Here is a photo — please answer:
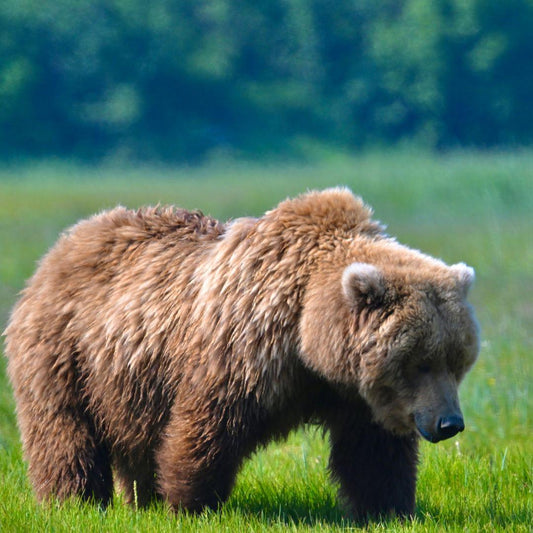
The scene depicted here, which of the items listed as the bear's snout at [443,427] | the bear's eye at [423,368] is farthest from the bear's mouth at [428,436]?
the bear's eye at [423,368]

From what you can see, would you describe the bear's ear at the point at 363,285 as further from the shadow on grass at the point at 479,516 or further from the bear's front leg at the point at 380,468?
the shadow on grass at the point at 479,516

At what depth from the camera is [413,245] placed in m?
A: 18.3

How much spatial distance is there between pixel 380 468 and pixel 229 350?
920 mm

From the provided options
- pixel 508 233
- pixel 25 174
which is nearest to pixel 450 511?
pixel 508 233

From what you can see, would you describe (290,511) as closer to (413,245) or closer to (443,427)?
(443,427)

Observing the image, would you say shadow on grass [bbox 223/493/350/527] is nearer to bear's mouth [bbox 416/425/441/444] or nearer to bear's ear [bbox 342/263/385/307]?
bear's mouth [bbox 416/425/441/444]

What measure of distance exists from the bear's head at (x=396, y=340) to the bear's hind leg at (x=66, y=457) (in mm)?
1405

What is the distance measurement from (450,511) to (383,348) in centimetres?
122

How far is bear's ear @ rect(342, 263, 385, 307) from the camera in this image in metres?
4.57

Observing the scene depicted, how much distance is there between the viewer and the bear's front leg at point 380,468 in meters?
5.09

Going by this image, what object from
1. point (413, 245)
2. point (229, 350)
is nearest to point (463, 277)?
point (229, 350)

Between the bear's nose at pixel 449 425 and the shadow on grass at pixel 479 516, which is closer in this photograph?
the bear's nose at pixel 449 425

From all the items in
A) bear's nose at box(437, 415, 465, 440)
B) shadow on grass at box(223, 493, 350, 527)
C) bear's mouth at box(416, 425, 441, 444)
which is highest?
bear's nose at box(437, 415, 465, 440)

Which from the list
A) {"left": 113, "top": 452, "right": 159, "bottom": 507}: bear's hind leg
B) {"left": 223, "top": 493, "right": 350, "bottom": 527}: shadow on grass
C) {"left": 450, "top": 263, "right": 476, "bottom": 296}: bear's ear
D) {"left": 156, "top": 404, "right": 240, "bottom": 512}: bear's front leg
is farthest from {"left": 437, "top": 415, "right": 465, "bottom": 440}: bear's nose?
{"left": 113, "top": 452, "right": 159, "bottom": 507}: bear's hind leg
